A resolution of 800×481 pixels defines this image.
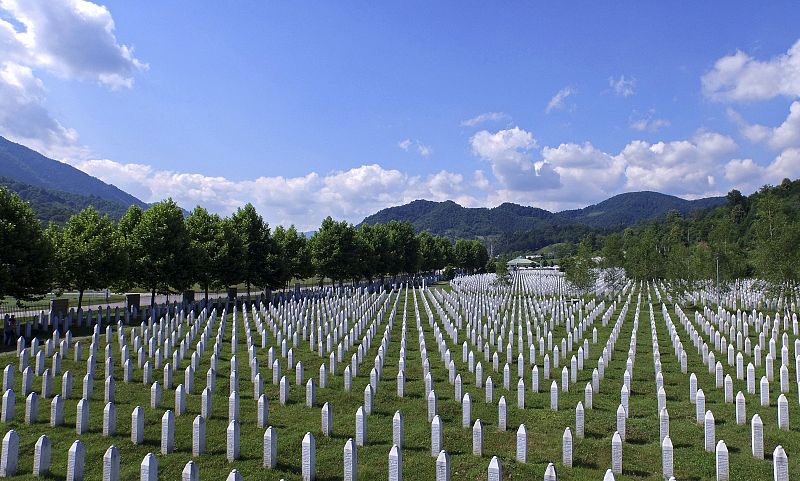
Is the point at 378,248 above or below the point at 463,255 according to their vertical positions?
below

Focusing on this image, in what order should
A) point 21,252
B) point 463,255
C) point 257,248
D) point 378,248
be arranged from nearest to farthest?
point 21,252 < point 257,248 < point 378,248 < point 463,255

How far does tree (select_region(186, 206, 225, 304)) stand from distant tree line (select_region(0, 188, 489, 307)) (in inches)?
2.5

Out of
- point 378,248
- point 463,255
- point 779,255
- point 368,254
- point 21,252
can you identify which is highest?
point 463,255

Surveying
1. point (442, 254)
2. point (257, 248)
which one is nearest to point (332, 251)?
point (257, 248)

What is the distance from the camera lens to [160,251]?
28266 mm

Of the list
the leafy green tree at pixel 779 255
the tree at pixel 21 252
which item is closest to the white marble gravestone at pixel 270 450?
the tree at pixel 21 252

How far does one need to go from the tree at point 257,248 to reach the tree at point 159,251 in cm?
711

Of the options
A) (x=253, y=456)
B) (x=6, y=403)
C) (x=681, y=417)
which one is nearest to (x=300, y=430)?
(x=253, y=456)

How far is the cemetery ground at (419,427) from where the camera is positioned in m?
7.80

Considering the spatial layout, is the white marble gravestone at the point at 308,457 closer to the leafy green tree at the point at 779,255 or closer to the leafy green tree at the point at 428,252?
the leafy green tree at the point at 779,255

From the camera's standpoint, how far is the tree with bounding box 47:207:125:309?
81.6ft

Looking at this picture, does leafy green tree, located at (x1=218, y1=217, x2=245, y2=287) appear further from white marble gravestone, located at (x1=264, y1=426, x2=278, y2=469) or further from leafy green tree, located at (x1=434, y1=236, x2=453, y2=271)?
leafy green tree, located at (x1=434, y1=236, x2=453, y2=271)

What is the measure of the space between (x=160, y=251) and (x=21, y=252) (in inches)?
315

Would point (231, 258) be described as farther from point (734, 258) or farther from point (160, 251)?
point (734, 258)
